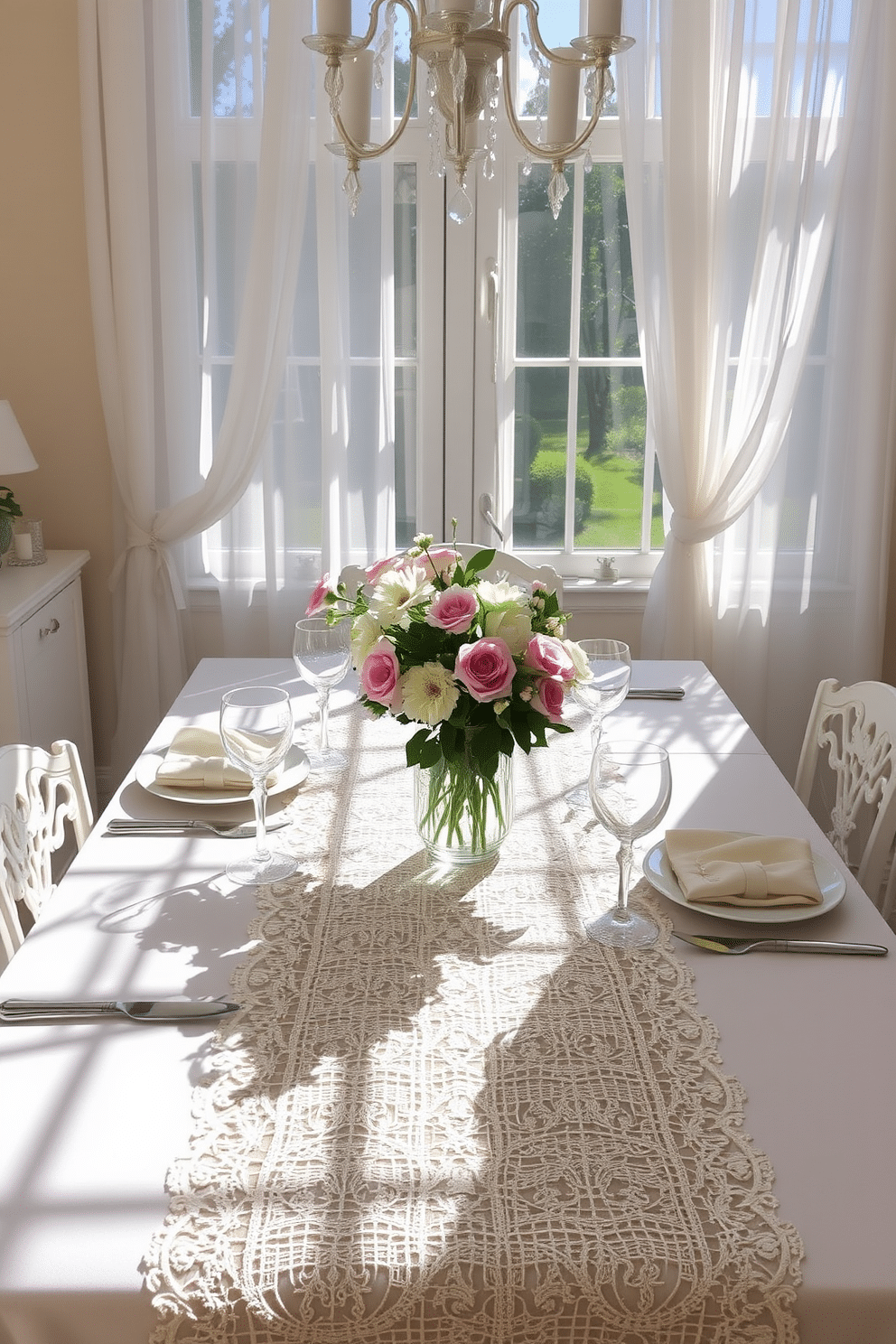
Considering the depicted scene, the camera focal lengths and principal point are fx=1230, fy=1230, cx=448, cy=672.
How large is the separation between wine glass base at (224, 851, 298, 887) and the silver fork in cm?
7

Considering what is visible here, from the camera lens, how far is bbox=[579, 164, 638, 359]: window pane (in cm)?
318

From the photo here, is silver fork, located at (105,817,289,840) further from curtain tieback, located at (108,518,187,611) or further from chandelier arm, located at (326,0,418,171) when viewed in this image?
curtain tieback, located at (108,518,187,611)

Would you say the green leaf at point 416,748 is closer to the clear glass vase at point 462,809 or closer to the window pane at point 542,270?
the clear glass vase at point 462,809

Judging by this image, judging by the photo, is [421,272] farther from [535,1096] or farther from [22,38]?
[535,1096]

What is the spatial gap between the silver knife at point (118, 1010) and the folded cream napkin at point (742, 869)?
0.57m

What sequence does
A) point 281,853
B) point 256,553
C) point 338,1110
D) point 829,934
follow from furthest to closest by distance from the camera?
point 256,553, point 281,853, point 829,934, point 338,1110

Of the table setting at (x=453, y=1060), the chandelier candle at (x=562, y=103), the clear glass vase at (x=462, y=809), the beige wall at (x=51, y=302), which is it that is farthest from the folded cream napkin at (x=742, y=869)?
the beige wall at (x=51, y=302)

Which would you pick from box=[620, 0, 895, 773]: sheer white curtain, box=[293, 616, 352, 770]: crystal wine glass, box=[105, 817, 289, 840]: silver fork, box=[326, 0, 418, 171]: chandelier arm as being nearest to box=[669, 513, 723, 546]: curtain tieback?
box=[620, 0, 895, 773]: sheer white curtain

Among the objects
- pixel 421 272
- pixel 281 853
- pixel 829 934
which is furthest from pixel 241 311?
pixel 829 934

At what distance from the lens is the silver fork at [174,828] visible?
1661 mm

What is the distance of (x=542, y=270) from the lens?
3234 mm

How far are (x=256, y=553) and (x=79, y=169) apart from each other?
105cm

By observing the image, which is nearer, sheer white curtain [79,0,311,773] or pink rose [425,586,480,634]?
pink rose [425,586,480,634]

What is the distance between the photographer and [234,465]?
316 cm
